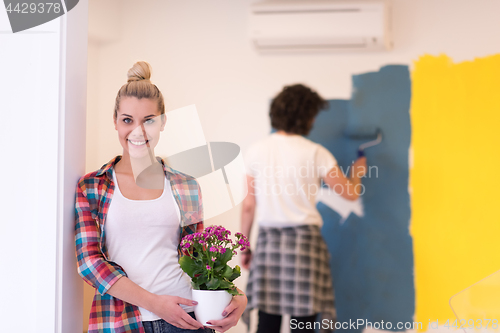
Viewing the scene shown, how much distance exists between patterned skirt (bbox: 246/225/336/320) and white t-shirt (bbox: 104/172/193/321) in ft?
2.84

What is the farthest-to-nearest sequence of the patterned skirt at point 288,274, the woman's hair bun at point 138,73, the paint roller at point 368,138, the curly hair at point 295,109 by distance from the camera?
1. the paint roller at point 368,138
2. the curly hair at point 295,109
3. the patterned skirt at point 288,274
4. the woman's hair bun at point 138,73

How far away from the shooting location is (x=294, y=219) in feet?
5.94

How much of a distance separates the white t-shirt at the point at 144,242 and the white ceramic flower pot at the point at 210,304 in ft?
0.15

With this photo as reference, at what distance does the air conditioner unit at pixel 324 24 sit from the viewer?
2061 millimetres

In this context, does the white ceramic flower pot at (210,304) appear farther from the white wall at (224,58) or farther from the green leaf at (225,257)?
the white wall at (224,58)

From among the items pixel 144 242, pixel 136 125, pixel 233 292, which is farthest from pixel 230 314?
pixel 136 125

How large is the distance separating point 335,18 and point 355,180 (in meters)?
0.77

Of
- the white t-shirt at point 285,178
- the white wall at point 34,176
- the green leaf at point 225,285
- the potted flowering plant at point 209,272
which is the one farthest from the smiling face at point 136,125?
the white t-shirt at point 285,178

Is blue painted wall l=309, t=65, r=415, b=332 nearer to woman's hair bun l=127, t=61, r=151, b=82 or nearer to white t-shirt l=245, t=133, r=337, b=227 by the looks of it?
white t-shirt l=245, t=133, r=337, b=227

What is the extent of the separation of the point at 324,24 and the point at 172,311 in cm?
163

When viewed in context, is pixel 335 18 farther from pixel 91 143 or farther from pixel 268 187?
pixel 91 143

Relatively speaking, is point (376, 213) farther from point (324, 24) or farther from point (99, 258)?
point (99, 258)

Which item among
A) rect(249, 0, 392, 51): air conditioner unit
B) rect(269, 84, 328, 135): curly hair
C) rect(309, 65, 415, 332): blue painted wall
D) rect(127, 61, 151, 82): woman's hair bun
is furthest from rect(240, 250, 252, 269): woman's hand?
rect(127, 61, 151, 82): woman's hair bun

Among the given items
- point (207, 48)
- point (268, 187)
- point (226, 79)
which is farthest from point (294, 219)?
point (207, 48)
